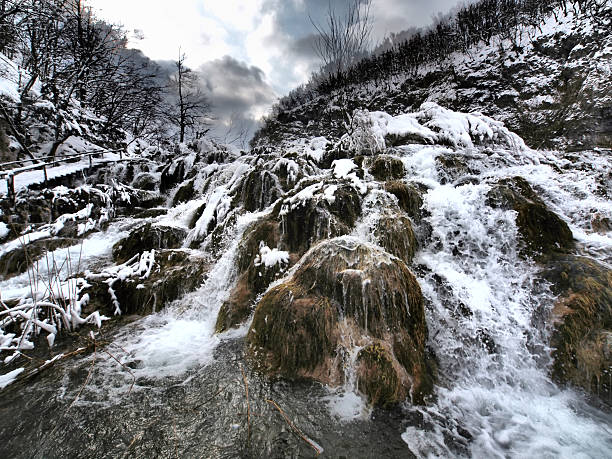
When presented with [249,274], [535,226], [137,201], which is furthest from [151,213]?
[535,226]

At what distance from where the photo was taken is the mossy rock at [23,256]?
5.08 meters

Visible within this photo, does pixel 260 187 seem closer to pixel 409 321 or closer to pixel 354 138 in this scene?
pixel 354 138

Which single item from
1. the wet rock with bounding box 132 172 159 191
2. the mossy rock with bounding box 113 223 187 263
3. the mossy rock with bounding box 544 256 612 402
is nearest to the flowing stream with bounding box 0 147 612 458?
the mossy rock with bounding box 544 256 612 402

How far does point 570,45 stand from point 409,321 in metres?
31.4

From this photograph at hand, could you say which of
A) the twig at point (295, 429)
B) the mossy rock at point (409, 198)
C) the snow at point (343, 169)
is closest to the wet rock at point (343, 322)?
the twig at point (295, 429)

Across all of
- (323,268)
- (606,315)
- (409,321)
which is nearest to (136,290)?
(323,268)

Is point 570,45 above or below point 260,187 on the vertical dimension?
above

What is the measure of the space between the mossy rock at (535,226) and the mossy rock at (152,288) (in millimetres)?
5495

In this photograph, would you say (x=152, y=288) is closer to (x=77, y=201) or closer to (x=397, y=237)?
(x=397, y=237)

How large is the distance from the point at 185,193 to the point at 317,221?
7.17 meters

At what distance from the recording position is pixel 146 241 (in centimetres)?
593

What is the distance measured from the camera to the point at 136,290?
446 cm

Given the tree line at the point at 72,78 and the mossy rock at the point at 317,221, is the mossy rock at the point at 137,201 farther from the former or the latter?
the mossy rock at the point at 317,221

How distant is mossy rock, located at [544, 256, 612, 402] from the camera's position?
2686 mm
